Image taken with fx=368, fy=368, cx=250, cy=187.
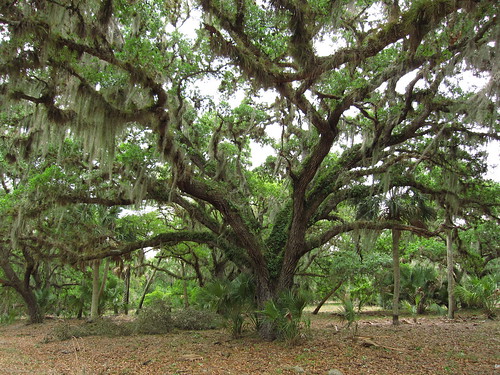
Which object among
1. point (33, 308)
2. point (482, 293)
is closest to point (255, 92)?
point (482, 293)

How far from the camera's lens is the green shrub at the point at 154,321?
11.2 meters

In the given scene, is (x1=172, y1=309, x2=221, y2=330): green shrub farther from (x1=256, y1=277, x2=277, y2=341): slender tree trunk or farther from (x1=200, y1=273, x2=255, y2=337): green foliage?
A: (x1=256, y1=277, x2=277, y2=341): slender tree trunk

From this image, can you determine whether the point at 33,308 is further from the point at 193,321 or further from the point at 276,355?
the point at 276,355

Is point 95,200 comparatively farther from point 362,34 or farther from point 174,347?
point 362,34

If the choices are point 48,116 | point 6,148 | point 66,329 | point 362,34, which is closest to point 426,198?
point 362,34

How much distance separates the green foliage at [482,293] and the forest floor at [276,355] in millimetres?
2982

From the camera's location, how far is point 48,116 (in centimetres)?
670

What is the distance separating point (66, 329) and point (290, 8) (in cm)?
1030

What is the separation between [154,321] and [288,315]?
5582 mm

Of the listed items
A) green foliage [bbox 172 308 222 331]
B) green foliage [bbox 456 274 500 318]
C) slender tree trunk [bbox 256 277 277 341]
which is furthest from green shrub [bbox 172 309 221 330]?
green foliage [bbox 456 274 500 318]

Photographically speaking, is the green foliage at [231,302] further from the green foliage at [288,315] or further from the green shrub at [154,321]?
the green shrub at [154,321]

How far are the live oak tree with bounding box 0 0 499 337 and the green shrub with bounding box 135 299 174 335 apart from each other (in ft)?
10.5

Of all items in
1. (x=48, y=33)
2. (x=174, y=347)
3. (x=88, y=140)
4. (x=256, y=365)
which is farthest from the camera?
(x=174, y=347)

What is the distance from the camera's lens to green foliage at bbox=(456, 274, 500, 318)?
12.5 m
